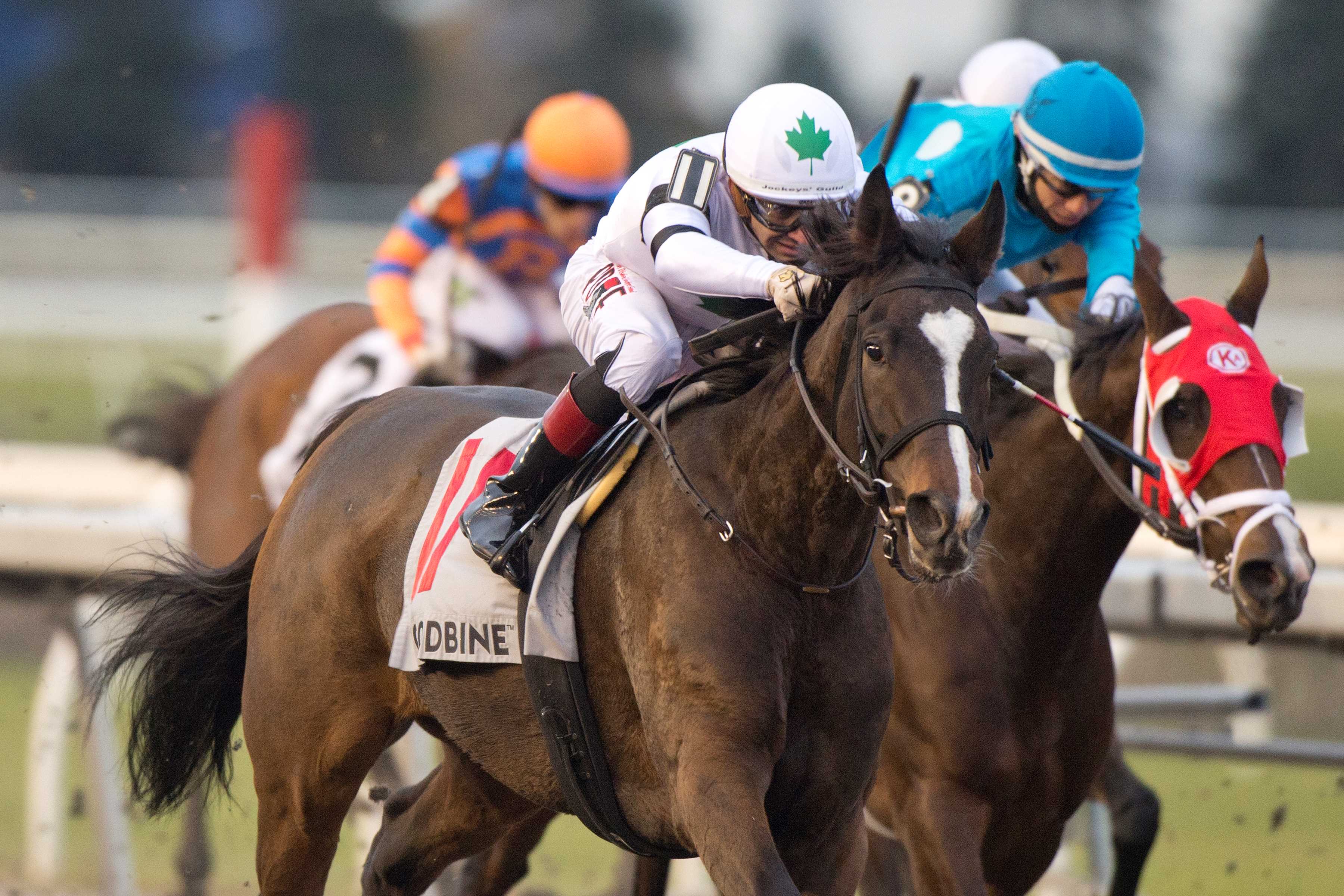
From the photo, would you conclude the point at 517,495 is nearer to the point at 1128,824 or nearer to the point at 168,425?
the point at 1128,824

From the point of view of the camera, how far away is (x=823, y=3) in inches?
1251

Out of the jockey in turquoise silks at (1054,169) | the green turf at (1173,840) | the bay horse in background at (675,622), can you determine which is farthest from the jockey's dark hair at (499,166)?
the bay horse in background at (675,622)

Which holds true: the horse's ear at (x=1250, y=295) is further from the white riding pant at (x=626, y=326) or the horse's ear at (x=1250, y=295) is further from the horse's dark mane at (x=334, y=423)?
the horse's dark mane at (x=334, y=423)

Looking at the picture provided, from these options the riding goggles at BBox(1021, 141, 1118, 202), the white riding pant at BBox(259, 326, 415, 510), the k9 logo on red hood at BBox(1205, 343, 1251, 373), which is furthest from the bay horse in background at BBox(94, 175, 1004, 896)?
the white riding pant at BBox(259, 326, 415, 510)

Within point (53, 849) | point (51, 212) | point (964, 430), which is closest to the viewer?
point (964, 430)

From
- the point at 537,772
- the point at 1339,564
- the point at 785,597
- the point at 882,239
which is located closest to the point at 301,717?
the point at 537,772

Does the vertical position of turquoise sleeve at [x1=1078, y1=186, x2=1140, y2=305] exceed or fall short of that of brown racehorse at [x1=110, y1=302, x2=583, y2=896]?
it exceeds it

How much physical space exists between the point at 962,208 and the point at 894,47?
2491 cm

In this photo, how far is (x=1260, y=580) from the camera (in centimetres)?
355

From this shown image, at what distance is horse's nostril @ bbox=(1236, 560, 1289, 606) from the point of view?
11.5 ft

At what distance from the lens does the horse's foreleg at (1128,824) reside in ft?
15.2

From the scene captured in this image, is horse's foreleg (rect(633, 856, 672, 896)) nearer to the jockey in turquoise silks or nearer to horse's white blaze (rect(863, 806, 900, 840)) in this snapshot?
horse's white blaze (rect(863, 806, 900, 840))

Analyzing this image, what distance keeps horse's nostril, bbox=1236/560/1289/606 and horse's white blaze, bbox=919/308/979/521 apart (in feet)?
3.38

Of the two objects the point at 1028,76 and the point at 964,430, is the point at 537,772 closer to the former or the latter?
the point at 964,430
